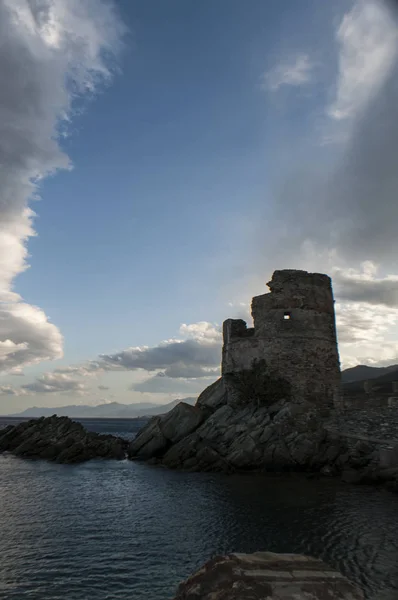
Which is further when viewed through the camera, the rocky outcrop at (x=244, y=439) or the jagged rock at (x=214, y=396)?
the jagged rock at (x=214, y=396)

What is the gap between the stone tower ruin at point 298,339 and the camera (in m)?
27.0

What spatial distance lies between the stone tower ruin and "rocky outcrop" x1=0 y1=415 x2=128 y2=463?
43.6 feet

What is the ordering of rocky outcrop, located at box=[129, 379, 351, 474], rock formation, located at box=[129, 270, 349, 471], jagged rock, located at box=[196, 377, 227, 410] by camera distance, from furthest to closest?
1. jagged rock, located at box=[196, 377, 227, 410]
2. rock formation, located at box=[129, 270, 349, 471]
3. rocky outcrop, located at box=[129, 379, 351, 474]

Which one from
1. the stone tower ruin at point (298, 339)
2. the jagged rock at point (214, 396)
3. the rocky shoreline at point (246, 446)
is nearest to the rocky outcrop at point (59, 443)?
the rocky shoreline at point (246, 446)

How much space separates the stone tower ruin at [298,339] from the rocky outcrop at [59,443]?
13290mm

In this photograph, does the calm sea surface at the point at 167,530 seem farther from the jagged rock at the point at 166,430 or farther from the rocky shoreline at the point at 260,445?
the jagged rock at the point at 166,430

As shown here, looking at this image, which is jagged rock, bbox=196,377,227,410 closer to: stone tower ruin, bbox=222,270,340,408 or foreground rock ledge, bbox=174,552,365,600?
stone tower ruin, bbox=222,270,340,408

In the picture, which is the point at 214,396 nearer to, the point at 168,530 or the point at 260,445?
the point at 260,445

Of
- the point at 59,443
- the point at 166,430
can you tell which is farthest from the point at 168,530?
the point at 59,443

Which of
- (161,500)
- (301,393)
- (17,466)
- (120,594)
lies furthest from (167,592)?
(17,466)

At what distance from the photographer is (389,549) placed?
10.6 meters

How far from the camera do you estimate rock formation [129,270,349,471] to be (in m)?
24.0

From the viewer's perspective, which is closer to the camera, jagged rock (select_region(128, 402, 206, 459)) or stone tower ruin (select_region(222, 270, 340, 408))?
stone tower ruin (select_region(222, 270, 340, 408))

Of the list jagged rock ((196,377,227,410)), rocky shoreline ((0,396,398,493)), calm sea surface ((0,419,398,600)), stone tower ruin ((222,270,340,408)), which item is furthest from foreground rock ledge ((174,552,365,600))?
jagged rock ((196,377,227,410))
